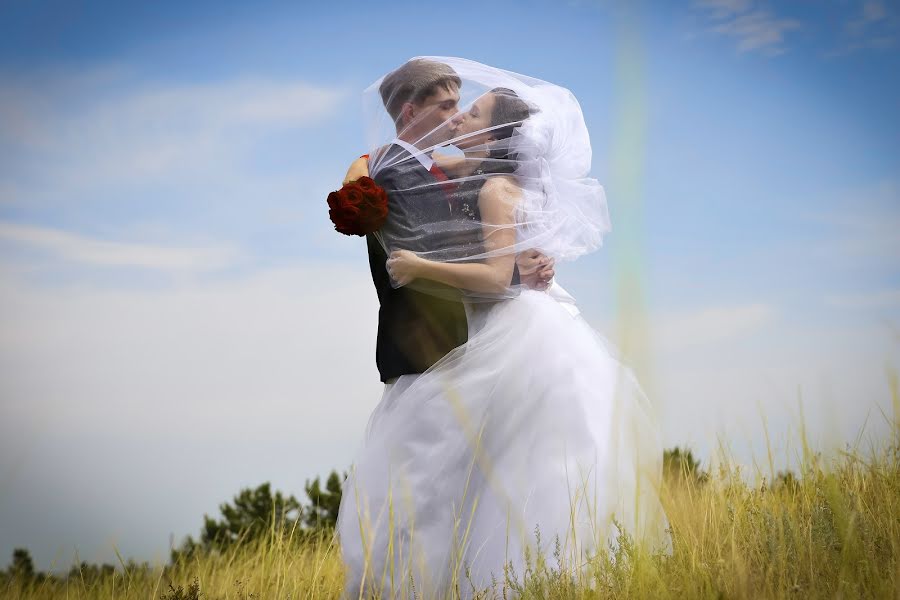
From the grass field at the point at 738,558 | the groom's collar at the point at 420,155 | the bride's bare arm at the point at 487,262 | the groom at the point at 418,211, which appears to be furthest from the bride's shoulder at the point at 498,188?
the grass field at the point at 738,558

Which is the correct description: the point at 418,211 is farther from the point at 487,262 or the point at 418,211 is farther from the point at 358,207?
the point at 487,262

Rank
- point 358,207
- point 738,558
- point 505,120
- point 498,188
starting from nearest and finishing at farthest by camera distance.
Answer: point 738,558 < point 358,207 < point 498,188 < point 505,120

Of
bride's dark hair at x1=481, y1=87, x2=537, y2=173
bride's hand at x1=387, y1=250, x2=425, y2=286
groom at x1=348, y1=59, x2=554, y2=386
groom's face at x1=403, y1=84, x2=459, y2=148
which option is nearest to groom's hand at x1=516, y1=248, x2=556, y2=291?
groom at x1=348, y1=59, x2=554, y2=386

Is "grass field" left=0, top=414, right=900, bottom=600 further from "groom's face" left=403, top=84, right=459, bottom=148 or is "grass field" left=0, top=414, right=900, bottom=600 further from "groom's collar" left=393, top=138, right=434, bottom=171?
"groom's face" left=403, top=84, right=459, bottom=148

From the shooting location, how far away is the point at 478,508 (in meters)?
4.11

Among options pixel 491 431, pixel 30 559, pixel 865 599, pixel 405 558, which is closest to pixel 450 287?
pixel 491 431

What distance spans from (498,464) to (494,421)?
210mm

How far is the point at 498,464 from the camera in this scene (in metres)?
4.07

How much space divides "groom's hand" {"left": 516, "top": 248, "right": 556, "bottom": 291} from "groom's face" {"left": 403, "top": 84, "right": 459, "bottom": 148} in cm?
74

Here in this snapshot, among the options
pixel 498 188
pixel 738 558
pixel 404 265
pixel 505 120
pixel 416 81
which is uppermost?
pixel 416 81

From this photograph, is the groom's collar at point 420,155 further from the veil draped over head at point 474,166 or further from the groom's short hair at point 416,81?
the groom's short hair at point 416,81

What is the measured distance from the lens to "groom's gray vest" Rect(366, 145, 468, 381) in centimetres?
422

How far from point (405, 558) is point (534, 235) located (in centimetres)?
173

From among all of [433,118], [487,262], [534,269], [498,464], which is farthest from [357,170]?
[498,464]
